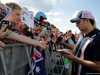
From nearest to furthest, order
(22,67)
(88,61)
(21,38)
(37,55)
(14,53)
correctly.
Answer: (21,38)
(88,61)
(14,53)
(22,67)
(37,55)

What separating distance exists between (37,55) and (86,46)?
4.91ft

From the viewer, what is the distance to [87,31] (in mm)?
2068

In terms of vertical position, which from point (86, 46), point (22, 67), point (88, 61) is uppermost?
point (86, 46)

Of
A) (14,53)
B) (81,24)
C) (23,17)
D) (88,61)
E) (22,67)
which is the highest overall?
(23,17)

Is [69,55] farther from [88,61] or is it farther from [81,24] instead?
[81,24]

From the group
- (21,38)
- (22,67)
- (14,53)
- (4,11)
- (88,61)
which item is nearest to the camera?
(4,11)

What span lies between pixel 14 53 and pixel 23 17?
82cm

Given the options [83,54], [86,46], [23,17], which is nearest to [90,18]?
[86,46]

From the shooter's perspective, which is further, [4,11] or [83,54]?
[83,54]

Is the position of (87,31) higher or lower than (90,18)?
lower

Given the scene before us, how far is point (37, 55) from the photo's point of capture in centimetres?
278

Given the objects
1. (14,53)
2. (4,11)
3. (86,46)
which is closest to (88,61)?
(86,46)

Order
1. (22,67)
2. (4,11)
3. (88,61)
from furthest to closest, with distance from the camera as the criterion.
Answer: (22,67)
(88,61)
(4,11)

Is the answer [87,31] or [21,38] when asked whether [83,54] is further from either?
[21,38]
